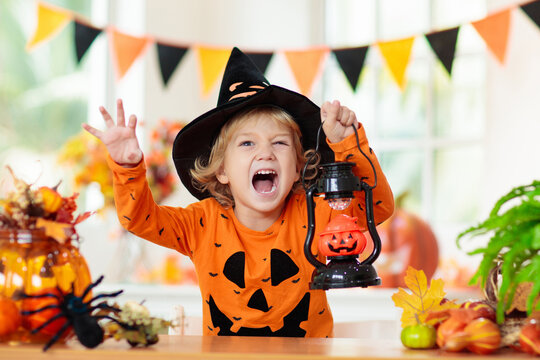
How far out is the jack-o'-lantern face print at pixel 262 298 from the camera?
1.54 m

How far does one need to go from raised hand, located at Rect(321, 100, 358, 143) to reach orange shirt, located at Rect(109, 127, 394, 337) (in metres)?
0.19

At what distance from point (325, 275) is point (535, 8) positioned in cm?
167

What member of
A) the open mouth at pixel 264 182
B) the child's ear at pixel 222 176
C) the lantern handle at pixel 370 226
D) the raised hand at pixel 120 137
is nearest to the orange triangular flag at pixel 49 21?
the child's ear at pixel 222 176

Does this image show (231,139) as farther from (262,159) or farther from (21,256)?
(21,256)

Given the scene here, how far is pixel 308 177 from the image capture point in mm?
1745

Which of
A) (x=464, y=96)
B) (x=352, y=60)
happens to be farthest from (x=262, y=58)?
(x=464, y=96)

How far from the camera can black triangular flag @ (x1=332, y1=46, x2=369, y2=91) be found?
2.76 metres

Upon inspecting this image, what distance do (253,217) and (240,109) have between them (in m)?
0.27

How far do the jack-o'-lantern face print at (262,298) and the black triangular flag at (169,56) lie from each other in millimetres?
1536

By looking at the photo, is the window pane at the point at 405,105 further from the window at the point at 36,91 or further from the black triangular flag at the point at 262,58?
the window at the point at 36,91

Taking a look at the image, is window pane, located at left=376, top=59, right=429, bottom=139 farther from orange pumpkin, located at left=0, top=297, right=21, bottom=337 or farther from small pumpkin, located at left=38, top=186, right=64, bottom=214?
orange pumpkin, located at left=0, top=297, right=21, bottom=337

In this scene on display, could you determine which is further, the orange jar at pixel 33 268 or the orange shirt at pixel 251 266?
the orange shirt at pixel 251 266

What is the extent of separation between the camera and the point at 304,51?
2.96 m

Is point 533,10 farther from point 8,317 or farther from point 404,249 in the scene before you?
point 8,317
